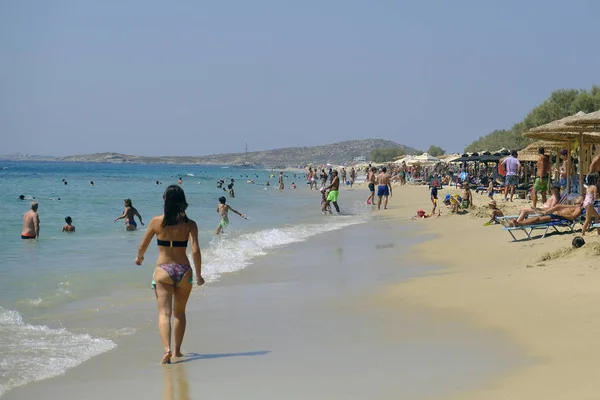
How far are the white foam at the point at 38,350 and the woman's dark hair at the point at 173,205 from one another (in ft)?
4.29

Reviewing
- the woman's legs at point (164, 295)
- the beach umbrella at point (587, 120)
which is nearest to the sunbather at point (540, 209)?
the beach umbrella at point (587, 120)

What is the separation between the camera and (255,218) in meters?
23.3

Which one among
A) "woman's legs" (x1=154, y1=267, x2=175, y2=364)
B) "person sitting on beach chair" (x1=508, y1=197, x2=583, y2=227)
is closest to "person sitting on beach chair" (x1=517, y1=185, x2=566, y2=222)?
"person sitting on beach chair" (x1=508, y1=197, x2=583, y2=227)

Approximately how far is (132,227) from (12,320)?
10.8m

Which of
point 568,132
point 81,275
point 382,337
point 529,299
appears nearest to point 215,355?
point 382,337

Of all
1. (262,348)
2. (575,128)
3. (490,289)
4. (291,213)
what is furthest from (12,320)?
(291,213)

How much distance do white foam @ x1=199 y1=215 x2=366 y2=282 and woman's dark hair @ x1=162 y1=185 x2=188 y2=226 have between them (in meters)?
4.26

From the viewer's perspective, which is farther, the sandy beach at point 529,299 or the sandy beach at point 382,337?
the sandy beach at point 382,337

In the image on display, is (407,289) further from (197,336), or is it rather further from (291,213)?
(291,213)

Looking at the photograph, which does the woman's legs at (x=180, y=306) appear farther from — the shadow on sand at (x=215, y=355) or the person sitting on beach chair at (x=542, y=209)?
the person sitting on beach chair at (x=542, y=209)

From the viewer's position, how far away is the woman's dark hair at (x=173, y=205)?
19.1ft

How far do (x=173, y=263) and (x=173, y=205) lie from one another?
471 mm

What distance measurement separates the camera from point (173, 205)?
229 inches

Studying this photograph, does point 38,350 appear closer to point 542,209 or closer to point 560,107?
point 542,209
